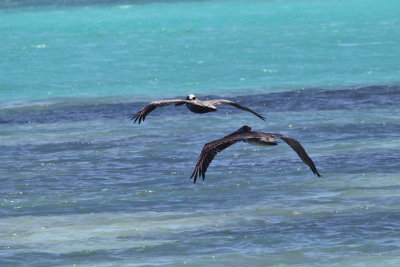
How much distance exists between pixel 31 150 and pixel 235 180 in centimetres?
532

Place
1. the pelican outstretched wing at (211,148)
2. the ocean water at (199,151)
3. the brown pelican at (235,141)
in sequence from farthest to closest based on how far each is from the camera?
the ocean water at (199,151) → the brown pelican at (235,141) → the pelican outstretched wing at (211,148)

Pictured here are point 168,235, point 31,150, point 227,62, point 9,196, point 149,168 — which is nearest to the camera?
point 168,235

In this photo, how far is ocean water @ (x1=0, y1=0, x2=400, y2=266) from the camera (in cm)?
1381

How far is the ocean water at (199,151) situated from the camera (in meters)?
13.8

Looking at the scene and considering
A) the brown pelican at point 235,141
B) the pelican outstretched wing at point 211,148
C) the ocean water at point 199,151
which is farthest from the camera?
the ocean water at point 199,151

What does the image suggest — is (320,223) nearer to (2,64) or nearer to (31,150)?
(31,150)

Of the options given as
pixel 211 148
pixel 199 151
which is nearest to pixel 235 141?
pixel 211 148

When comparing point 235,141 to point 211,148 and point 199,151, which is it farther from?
point 199,151

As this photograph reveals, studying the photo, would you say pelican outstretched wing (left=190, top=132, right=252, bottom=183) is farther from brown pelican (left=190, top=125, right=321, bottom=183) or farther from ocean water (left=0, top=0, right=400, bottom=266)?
ocean water (left=0, top=0, right=400, bottom=266)

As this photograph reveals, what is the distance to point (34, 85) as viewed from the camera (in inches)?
1177

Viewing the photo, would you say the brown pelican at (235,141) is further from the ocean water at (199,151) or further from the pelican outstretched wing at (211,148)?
the ocean water at (199,151)

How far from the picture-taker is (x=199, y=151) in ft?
65.9

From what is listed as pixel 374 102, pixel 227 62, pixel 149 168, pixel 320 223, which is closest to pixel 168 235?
pixel 320 223

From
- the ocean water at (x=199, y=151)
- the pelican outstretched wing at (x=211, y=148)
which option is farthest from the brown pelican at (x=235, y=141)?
the ocean water at (x=199, y=151)
